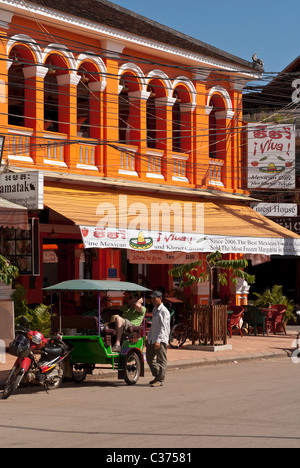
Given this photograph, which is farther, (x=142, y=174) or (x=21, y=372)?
(x=142, y=174)

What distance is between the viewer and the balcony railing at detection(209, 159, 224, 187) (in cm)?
2716

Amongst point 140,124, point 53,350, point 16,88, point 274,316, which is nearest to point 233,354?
point 274,316

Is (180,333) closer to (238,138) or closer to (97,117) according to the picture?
(97,117)

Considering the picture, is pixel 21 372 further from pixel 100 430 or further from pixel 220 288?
pixel 220 288

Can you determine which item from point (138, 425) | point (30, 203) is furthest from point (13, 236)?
point (138, 425)

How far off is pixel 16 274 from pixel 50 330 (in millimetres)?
2011

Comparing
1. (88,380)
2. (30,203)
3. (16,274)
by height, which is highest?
(30,203)

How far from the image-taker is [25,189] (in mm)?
18266

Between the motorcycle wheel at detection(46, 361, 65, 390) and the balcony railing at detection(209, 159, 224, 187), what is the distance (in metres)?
13.5

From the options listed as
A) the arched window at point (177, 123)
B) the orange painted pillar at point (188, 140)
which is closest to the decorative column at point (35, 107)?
the arched window at point (177, 123)

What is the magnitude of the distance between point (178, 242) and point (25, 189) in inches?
195

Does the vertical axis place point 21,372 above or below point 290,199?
below
